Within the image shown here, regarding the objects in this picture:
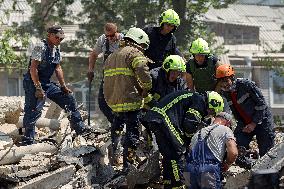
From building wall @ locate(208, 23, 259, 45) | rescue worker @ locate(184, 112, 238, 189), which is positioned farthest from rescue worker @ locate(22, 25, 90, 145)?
building wall @ locate(208, 23, 259, 45)

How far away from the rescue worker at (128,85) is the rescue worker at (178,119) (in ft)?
2.86

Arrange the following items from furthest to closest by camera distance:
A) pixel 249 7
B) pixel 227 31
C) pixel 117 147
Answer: pixel 249 7, pixel 227 31, pixel 117 147

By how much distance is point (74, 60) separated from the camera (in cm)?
2877

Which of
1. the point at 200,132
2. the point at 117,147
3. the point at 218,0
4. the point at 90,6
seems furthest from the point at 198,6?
the point at 200,132

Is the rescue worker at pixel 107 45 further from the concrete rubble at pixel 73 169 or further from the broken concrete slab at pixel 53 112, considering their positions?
the broken concrete slab at pixel 53 112

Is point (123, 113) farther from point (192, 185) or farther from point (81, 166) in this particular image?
point (192, 185)

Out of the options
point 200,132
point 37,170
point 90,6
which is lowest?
point 37,170

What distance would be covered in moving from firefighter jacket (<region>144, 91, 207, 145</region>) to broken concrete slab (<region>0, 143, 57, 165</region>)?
2.35 metres

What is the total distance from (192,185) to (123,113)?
2109 millimetres

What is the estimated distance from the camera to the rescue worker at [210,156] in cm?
714

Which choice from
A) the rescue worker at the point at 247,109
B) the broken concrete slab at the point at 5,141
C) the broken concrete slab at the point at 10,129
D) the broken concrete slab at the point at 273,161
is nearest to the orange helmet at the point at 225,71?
the rescue worker at the point at 247,109

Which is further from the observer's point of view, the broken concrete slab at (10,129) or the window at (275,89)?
the window at (275,89)

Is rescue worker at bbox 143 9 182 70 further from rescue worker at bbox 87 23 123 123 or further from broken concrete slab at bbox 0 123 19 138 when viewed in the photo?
broken concrete slab at bbox 0 123 19 138

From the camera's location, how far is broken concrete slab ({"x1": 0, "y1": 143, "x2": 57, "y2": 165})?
30.9ft
